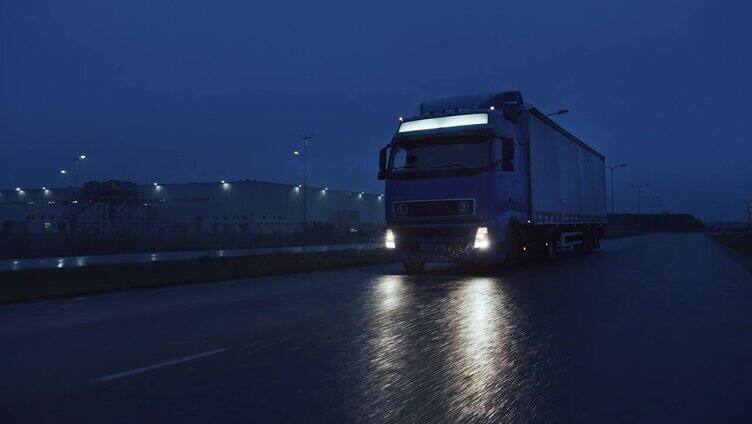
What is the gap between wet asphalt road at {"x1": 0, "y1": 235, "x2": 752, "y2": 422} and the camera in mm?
5113

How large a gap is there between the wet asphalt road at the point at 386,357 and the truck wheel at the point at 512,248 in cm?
446

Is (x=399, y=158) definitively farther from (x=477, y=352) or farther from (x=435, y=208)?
(x=477, y=352)

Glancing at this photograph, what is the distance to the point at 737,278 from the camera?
16.7 metres

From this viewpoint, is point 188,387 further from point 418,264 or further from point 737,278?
point 737,278

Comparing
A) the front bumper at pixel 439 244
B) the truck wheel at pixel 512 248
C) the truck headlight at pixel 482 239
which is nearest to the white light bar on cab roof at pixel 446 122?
the front bumper at pixel 439 244

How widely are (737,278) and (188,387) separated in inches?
619

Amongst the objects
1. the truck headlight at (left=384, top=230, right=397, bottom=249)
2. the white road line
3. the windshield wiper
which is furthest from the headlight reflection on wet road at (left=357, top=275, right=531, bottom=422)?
the windshield wiper

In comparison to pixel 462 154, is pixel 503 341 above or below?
below

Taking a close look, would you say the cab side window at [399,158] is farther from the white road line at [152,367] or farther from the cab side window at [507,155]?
the white road line at [152,367]

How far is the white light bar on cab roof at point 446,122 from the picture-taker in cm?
1657

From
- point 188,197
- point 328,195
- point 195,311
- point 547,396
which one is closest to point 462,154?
point 195,311

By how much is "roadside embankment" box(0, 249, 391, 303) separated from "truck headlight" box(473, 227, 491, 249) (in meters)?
6.97

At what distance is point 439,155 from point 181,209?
5805cm

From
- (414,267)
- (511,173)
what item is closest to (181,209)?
(414,267)
